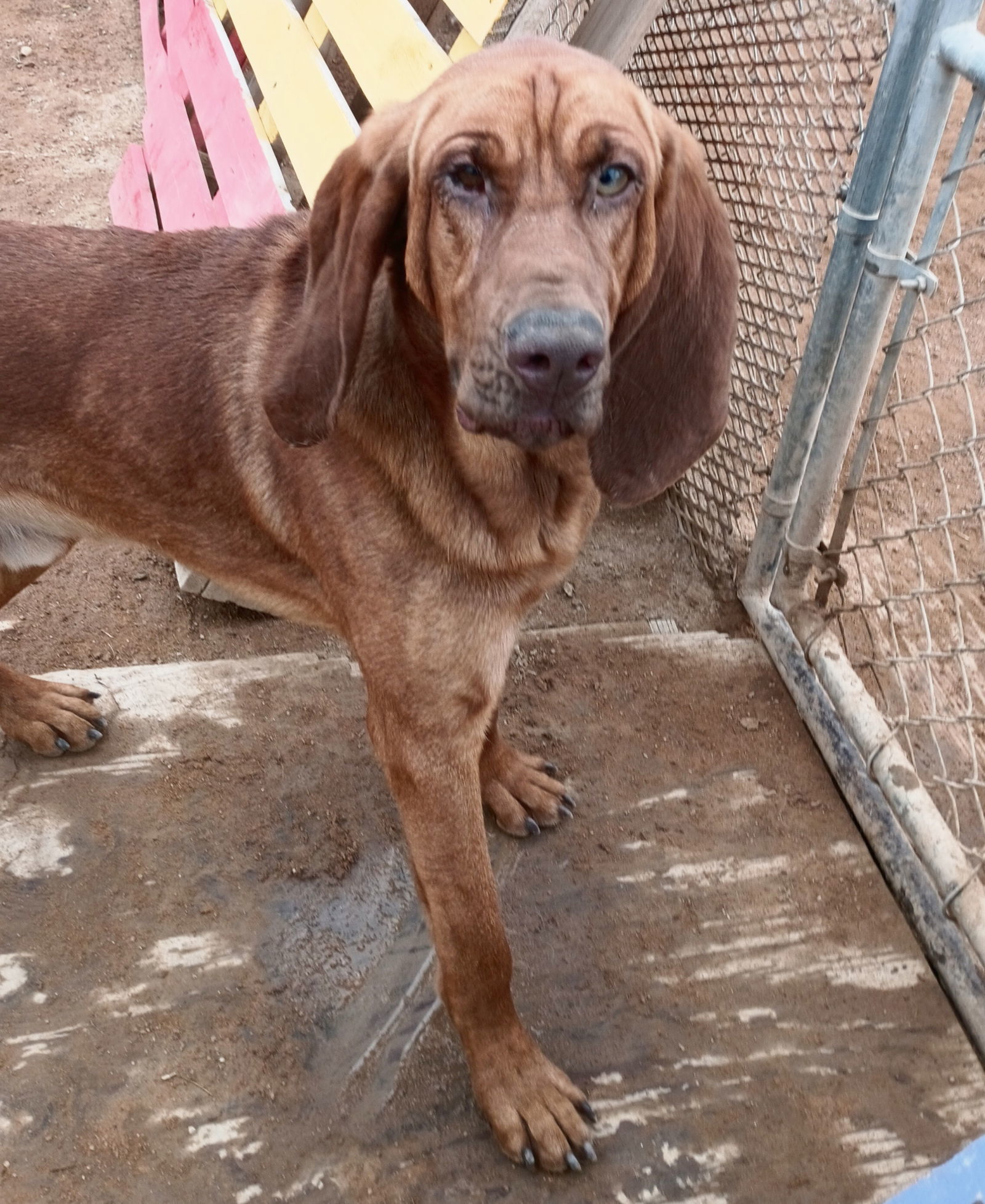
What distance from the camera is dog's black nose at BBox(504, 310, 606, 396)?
140 cm

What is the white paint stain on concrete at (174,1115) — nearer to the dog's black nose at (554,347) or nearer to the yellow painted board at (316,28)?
the dog's black nose at (554,347)

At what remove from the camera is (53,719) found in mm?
2568

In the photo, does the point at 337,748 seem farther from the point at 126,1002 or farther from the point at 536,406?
the point at 536,406

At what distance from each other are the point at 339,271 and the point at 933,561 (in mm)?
2788

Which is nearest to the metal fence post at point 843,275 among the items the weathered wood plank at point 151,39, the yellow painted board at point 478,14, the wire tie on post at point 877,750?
the wire tie on post at point 877,750

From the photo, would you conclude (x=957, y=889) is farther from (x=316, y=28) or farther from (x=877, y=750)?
(x=316, y=28)

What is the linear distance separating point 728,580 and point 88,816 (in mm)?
2149

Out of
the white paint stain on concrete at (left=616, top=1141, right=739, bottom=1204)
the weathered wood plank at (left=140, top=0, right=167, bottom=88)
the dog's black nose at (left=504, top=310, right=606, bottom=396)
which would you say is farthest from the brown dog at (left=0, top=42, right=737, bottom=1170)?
the weathered wood plank at (left=140, top=0, right=167, bottom=88)

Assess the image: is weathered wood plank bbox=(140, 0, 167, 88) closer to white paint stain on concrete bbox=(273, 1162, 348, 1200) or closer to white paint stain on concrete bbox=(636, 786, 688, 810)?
white paint stain on concrete bbox=(636, 786, 688, 810)

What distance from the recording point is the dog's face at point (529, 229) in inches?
56.8

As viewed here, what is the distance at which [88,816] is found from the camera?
2.44m

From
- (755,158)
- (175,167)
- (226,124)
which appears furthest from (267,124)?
(755,158)

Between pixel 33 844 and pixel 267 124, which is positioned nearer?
pixel 33 844

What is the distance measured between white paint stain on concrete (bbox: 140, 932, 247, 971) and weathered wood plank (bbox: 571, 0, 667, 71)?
261 centimetres
